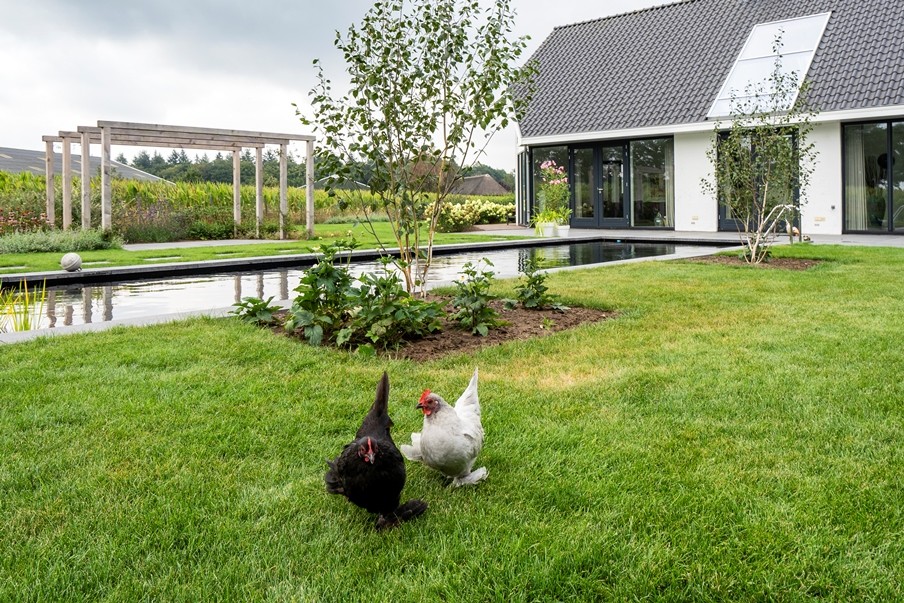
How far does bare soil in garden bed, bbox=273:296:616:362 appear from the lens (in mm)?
4715

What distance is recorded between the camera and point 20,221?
50.2 feet

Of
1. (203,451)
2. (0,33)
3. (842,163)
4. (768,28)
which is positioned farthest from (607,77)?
(203,451)

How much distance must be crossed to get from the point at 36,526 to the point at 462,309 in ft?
11.2

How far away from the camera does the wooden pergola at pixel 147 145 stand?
14.5 meters

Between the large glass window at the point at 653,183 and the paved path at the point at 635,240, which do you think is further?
the large glass window at the point at 653,183

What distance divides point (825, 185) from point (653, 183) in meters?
4.35

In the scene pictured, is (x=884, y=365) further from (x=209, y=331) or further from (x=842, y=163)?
(x=842, y=163)

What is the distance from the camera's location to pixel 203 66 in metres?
12.9

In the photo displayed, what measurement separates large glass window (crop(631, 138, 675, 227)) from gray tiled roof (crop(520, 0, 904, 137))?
92cm

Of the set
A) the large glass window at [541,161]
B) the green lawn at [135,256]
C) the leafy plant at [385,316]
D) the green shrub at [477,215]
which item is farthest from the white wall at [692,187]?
the leafy plant at [385,316]

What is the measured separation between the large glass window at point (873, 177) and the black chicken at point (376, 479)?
53.9 ft

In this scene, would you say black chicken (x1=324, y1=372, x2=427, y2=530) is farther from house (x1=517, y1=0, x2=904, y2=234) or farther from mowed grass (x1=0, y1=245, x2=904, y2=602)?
house (x1=517, y1=0, x2=904, y2=234)

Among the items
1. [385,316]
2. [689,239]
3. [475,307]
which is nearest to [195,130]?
[689,239]

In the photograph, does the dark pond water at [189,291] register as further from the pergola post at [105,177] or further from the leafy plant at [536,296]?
the pergola post at [105,177]
